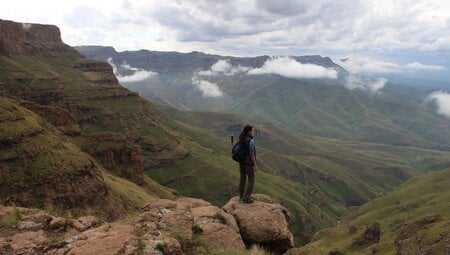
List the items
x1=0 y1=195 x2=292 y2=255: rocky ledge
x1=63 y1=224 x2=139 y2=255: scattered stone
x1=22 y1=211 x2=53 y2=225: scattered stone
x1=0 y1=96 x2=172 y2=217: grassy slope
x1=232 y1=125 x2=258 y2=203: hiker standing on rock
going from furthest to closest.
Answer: x1=0 y1=96 x2=172 y2=217: grassy slope
x1=232 y1=125 x2=258 y2=203: hiker standing on rock
x1=22 y1=211 x2=53 y2=225: scattered stone
x1=0 y1=195 x2=292 y2=255: rocky ledge
x1=63 y1=224 x2=139 y2=255: scattered stone

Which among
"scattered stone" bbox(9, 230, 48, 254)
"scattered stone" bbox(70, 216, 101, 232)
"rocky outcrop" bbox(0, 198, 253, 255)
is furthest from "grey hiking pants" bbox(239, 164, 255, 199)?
"scattered stone" bbox(9, 230, 48, 254)

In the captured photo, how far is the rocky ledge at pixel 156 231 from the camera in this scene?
2202 centimetres

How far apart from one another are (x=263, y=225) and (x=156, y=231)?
9.63 metres

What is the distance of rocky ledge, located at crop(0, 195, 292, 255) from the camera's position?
2202 cm

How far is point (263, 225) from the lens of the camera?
3169cm

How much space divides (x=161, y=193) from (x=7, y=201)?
90.0 meters

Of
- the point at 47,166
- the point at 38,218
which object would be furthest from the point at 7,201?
the point at 38,218

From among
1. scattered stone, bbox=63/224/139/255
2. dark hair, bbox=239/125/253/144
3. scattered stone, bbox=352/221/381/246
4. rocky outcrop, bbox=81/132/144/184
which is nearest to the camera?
scattered stone, bbox=63/224/139/255

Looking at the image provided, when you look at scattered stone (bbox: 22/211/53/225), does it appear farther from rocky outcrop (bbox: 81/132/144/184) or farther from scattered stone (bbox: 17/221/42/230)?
rocky outcrop (bbox: 81/132/144/184)

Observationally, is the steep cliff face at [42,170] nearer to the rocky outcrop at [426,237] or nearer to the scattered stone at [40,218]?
the rocky outcrop at [426,237]

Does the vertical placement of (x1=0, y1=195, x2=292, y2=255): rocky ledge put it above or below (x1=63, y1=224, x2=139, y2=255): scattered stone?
below

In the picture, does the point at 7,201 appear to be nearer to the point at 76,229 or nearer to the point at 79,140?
the point at 79,140

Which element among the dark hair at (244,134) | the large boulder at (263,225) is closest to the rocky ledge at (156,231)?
the large boulder at (263,225)

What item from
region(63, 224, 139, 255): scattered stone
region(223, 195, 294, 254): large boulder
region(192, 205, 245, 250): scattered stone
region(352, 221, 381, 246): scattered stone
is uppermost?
region(63, 224, 139, 255): scattered stone
